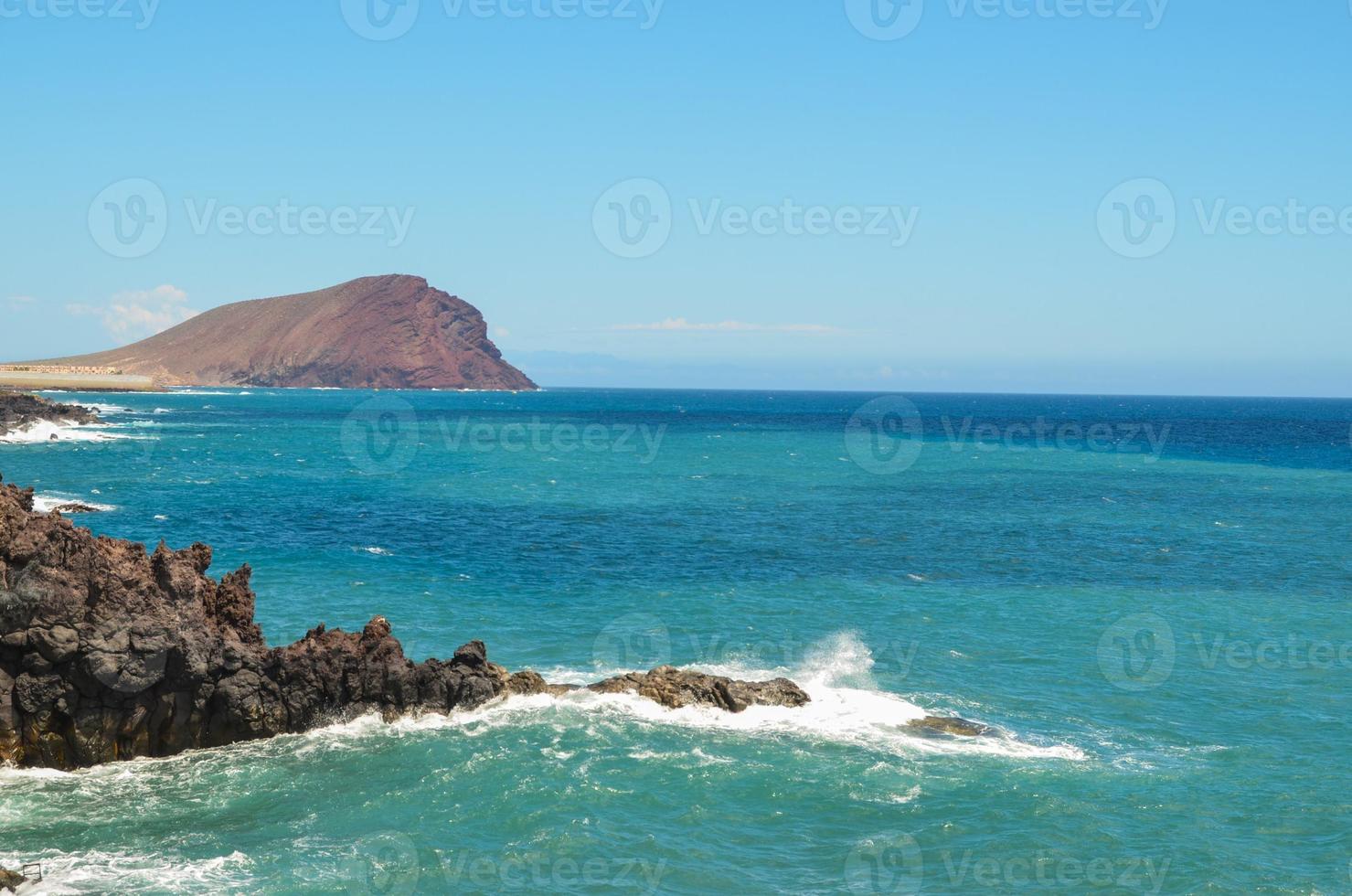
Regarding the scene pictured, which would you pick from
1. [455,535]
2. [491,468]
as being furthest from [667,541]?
[491,468]

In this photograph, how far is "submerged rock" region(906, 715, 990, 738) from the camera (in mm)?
27375

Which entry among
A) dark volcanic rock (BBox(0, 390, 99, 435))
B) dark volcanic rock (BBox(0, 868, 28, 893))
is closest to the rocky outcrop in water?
dark volcanic rock (BBox(0, 868, 28, 893))

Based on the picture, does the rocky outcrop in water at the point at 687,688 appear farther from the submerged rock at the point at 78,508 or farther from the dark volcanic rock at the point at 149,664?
the submerged rock at the point at 78,508

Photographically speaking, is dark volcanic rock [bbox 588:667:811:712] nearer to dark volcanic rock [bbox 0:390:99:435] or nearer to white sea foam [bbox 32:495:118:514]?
white sea foam [bbox 32:495:118:514]

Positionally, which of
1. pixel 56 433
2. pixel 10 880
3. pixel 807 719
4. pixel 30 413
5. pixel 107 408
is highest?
pixel 30 413

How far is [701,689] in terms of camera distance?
28.7 metres

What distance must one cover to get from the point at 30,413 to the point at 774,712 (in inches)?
4274

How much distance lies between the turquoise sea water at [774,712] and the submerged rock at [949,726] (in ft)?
1.68

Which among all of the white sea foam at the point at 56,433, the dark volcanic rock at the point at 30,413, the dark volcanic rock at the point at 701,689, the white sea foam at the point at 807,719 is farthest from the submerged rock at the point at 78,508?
the dark volcanic rock at the point at 30,413

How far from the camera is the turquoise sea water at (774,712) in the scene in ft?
67.3

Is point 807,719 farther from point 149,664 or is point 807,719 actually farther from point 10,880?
point 10,880

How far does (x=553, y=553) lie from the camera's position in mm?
49750

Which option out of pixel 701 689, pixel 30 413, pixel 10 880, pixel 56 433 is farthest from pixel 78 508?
pixel 30 413

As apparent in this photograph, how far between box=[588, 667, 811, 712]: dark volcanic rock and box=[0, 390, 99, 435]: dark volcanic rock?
9374cm
